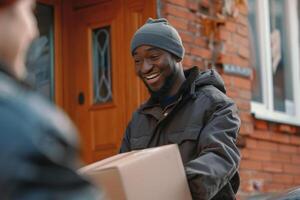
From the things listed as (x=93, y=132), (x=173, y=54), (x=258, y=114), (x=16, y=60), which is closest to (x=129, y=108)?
(x=93, y=132)

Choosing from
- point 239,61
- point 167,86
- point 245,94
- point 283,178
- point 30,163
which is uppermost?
point 30,163

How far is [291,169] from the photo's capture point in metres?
7.99

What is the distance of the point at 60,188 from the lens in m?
1.25

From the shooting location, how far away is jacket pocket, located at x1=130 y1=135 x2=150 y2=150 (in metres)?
3.45

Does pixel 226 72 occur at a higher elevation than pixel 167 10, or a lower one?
lower

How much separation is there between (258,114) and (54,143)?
6.32 m

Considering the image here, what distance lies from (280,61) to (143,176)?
5800 millimetres

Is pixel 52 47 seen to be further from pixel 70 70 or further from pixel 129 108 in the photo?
pixel 129 108

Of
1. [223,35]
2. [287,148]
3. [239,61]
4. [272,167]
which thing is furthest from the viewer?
[287,148]

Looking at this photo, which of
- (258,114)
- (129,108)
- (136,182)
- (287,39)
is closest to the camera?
(136,182)

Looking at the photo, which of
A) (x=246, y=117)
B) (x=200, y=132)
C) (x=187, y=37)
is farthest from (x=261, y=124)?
(x=200, y=132)

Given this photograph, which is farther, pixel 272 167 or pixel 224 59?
pixel 272 167

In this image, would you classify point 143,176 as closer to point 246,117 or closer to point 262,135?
point 246,117

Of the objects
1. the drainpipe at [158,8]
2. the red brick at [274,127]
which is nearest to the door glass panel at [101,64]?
the drainpipe at [158,8]
